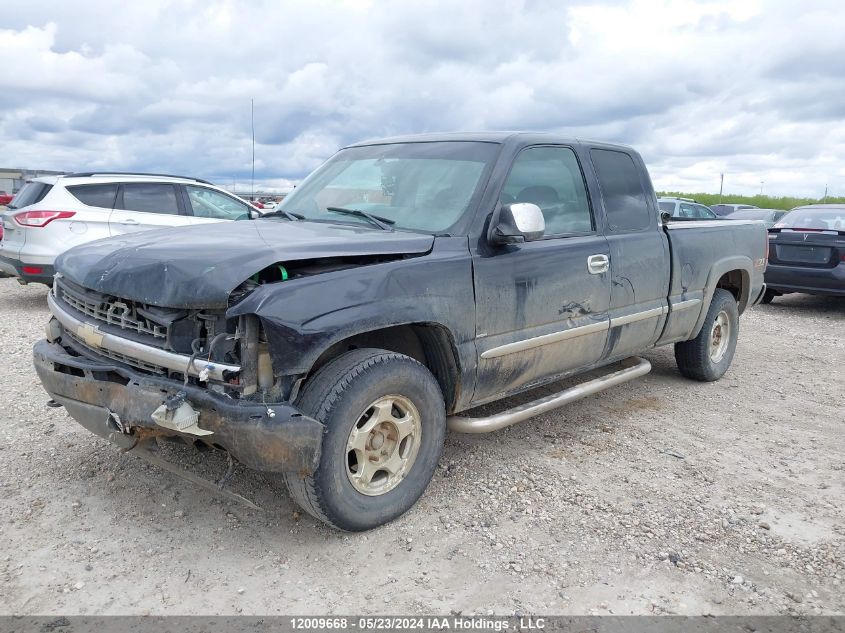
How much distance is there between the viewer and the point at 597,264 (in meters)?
4.37

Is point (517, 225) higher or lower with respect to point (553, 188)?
lower

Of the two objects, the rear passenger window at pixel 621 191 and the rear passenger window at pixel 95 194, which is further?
the rear passenger window at pixel 95 194

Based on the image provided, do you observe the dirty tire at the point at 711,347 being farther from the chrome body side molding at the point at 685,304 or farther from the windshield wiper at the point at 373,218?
the windshield wiper at the point at 373,218

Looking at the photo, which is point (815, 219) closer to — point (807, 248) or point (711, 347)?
point (807, 248)

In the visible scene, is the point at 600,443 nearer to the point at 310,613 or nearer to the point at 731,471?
the point at 731,471

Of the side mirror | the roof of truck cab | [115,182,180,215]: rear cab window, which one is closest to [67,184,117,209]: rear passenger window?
[115,182,180,215]: rear cab window

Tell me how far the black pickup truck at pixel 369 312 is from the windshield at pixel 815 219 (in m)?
6.43

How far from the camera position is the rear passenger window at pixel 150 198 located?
29.6 feet

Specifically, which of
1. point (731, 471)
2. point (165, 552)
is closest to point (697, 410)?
point (731, 471)

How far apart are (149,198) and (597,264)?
687 centimetres

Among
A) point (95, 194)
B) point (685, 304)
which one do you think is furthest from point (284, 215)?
point (95, 194)

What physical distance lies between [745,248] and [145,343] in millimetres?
5079

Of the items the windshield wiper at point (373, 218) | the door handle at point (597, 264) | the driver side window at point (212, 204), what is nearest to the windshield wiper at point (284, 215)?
the windshield wiper at point (373, 218)

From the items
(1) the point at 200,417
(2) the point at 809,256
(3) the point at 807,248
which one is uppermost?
(3) the point at 807,248
